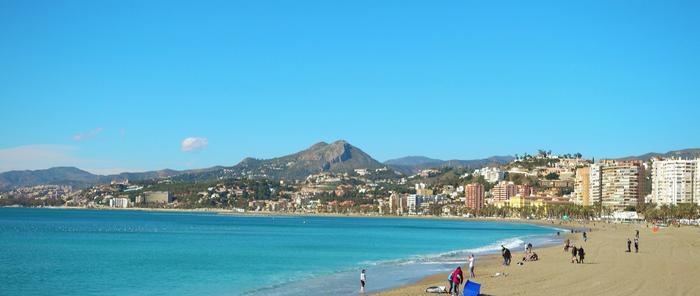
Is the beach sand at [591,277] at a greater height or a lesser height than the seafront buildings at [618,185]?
lesser

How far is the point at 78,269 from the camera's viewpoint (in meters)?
35.7

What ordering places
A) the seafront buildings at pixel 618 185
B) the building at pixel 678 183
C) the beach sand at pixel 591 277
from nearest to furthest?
1. the beach sand at pixel 591 277
2. the building at pixel 678 183
3. the seafront buildings at pixel 618 185

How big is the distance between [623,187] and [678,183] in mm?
10566

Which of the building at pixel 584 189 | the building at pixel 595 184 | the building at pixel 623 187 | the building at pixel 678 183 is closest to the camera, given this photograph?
the building at pixel 678 183

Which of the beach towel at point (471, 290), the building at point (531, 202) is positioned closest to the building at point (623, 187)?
the building at point (531, 202)

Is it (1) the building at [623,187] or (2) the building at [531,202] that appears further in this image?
(2) the building at [531,202]

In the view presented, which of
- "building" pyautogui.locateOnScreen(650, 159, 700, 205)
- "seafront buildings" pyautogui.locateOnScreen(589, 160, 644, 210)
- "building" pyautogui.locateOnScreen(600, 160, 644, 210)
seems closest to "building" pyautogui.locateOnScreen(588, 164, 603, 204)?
"seafront buildings" pyautogui.locateOnScreen(589, 160, 644, 210)

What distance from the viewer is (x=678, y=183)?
150375 mm

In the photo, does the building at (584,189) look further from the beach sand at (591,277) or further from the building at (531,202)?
the beach sand at (591,277)

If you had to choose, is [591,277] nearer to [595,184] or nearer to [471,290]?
[471,290]

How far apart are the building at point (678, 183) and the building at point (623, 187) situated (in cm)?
388

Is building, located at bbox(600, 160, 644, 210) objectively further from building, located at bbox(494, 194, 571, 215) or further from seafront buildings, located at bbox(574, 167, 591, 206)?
building, located at bbox(494, 194, 571, 215)

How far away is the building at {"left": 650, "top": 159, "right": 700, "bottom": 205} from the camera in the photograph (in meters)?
148

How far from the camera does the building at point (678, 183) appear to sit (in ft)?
484
